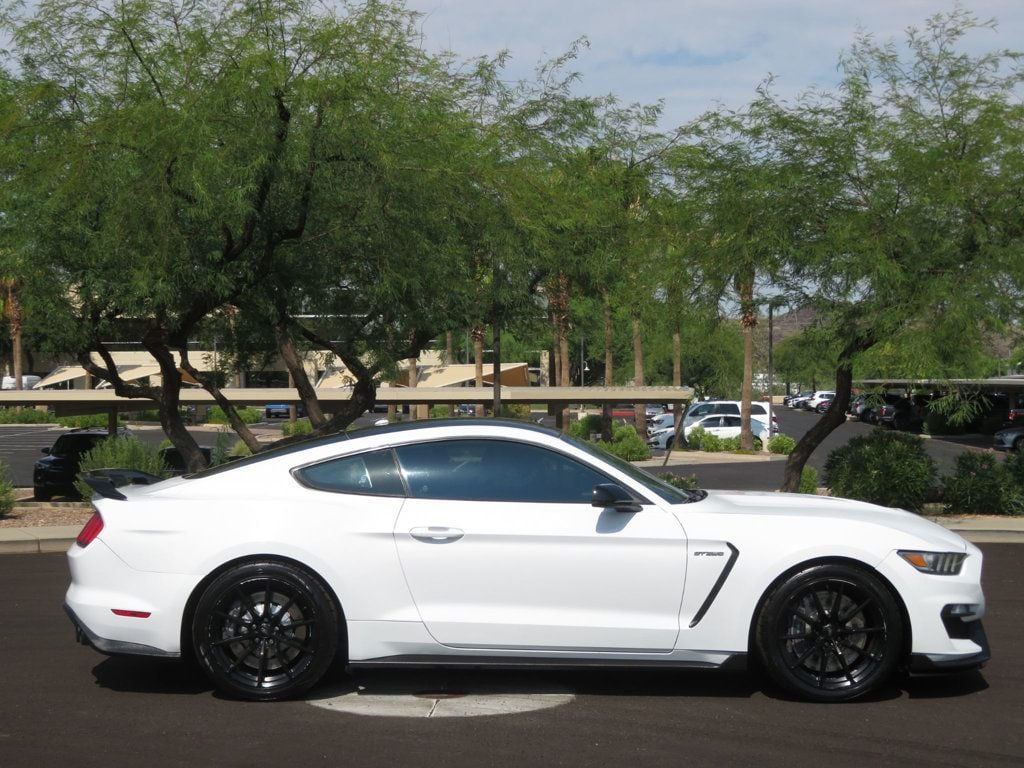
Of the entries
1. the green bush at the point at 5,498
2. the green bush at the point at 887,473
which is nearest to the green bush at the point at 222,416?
the green bush at the point at 5,498

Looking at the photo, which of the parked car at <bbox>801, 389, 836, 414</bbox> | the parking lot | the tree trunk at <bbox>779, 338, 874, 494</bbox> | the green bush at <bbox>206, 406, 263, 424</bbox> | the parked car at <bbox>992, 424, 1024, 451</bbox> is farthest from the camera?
the parked car at <bbox>801, 389, 836, 414</bbox>

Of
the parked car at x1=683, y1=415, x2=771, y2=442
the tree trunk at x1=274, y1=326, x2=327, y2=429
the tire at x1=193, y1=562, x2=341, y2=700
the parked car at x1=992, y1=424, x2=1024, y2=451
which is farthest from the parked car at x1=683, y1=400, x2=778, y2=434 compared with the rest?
the tire at x1=193, y1=562, x2=341, y2=700

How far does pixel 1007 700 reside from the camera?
6.33 metres

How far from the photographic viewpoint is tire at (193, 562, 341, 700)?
20.1 feet

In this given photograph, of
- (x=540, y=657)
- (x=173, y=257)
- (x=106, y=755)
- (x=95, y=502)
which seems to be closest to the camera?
(x=106, y=755)

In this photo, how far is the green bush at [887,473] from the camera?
52.2ft

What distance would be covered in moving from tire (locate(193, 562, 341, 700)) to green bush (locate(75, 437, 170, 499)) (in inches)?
499

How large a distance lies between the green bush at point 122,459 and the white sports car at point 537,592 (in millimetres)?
12585

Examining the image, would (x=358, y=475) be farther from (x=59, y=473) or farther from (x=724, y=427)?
(x=724, y=427)

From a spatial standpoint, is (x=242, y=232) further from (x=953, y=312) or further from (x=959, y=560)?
(x=959, y=560)

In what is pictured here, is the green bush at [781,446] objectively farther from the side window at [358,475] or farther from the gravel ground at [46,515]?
the side window at [358,475]

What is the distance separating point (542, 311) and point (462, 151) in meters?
4.28

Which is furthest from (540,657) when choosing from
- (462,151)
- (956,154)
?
(956,154)

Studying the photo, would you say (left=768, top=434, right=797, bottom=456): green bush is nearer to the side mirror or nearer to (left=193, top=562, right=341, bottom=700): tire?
the side mirror
